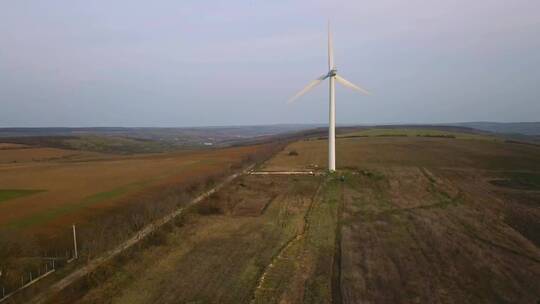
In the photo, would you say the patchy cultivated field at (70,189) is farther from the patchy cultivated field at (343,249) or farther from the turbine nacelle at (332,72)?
the turbine nacelle at (332,72)

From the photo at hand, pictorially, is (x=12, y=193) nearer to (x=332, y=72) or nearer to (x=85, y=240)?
(x=85, y=240)

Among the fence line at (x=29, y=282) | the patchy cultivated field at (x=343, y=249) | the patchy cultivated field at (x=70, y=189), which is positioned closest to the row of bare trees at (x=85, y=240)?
the fence line at (x=29, y=282)

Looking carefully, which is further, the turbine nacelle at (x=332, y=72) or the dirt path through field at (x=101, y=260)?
the turbine nacelle at (x=332, y=72)

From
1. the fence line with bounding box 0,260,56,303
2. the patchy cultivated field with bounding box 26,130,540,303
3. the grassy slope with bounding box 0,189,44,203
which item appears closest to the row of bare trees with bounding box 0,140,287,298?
the fence line with bounding box 0,260,56,303

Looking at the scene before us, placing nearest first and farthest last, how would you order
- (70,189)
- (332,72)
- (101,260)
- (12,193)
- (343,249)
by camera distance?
(101,260) < (343,249) < (12,193) < (70,189) < (332,72)

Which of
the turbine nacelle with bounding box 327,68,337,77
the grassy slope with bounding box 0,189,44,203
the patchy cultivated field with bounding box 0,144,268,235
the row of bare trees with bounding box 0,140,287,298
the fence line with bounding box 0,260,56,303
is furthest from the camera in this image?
the turbine nacelle with bounding box 327,68,337,77

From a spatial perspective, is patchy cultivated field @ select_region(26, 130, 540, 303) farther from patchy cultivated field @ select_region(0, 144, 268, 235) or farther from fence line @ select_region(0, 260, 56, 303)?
patchy cultivated field @ select_region(0, 144, 268, 235)

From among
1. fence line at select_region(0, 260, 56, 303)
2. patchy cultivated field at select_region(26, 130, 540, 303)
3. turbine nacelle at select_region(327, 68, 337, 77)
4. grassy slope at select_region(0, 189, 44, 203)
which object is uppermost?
turbine nacelle at select_region(327, 68, 337, 77)

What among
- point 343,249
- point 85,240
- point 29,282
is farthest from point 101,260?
point 343,249
